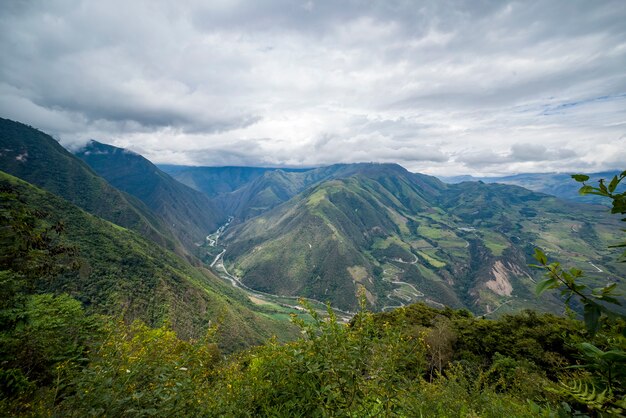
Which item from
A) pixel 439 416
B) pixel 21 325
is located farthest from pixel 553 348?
pixel 21 325

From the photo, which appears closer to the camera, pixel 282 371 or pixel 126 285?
pixel 282 371

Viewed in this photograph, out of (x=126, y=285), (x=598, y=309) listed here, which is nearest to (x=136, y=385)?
(x=598, y=309)

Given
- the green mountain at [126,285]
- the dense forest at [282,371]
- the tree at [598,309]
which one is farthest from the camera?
the green mountain at [126,285]

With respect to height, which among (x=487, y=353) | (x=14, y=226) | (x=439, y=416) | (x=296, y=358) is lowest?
(x=487, y=353)

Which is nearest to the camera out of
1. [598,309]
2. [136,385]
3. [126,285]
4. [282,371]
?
[598,309]

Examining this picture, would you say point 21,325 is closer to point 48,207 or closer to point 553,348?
point 553,348

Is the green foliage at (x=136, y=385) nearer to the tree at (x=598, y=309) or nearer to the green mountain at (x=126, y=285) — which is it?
the tree at (x=598, y=309)

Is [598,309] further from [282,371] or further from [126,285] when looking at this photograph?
[126,285]

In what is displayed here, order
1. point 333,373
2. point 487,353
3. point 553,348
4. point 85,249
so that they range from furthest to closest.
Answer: point 85,249
point 487,353
point 553,348
point 333,373

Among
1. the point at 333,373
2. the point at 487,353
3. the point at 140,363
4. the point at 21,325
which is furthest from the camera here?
the point at 487,353

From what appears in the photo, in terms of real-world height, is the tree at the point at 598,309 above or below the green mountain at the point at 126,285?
above

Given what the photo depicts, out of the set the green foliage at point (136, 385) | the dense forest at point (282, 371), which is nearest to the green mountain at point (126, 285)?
the dense forest at point (282, 371)
